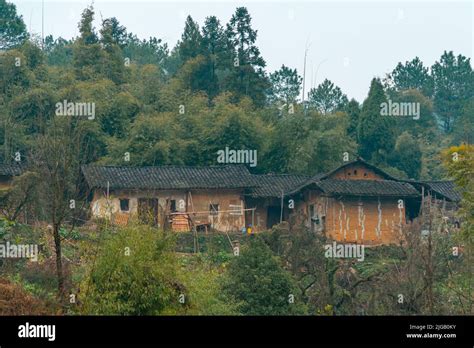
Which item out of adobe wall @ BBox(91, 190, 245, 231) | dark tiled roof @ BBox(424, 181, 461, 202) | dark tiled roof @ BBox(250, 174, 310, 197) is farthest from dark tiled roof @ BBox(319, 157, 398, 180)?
adobe wall @ BBox(91, 190, 245, 231)

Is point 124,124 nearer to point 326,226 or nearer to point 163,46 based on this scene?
point 326,226

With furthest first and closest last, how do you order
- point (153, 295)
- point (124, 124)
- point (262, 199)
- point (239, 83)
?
point (239, 83) < point (124, 124) < point (262, 199) < point (153, 295)

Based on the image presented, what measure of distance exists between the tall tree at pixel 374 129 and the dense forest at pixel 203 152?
5 cm

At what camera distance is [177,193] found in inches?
1140

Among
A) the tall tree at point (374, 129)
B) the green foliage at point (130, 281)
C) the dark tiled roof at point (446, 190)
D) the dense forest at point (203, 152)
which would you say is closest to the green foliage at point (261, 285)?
the dense forest at point (203, 152)

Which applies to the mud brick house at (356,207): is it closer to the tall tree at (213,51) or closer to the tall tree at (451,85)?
the tall tree at (213,51)

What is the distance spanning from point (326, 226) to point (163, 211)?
4.92 m

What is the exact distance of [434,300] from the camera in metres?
17.1

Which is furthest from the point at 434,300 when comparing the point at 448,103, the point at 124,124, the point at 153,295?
the point at 448,103

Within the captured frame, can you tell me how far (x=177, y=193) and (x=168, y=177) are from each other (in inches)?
22.2

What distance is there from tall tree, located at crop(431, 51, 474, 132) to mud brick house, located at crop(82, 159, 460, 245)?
18.7 metres

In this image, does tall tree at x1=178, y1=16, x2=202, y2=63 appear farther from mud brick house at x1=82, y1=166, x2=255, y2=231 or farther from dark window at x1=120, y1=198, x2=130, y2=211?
dark window at x1=120, y1=198, x2=130, y2=211
